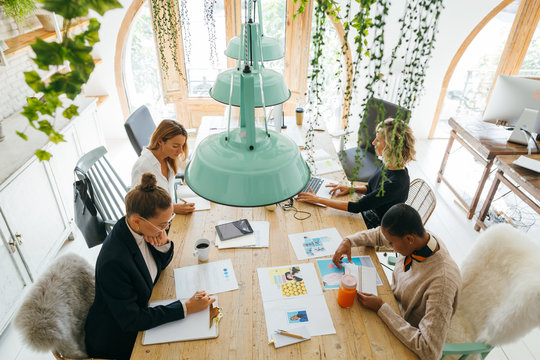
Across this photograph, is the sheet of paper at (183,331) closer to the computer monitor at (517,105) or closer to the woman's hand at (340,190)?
the woman's hand at (340,190)

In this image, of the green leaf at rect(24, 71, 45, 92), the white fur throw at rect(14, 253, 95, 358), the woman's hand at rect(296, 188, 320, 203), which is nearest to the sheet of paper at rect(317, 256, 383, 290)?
the woman's hand at rect(296, 188, 320, 203)

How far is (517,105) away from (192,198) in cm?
321

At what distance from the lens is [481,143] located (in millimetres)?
3475

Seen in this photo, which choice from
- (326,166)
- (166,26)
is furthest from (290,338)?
(166,26)

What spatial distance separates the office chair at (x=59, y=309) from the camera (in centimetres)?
142

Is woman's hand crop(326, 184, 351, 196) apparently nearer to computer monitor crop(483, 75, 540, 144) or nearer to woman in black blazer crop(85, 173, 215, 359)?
woman in black blazer crop(85, 173, 215, 359)

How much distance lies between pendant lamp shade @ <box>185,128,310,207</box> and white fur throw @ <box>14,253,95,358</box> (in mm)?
983

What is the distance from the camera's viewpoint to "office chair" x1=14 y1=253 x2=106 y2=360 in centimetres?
142

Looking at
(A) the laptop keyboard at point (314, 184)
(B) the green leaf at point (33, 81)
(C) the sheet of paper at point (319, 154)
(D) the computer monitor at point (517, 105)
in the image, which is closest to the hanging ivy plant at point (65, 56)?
(B) the green leaf at point (33, 81)

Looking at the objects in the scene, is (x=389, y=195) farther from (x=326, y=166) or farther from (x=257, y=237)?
(x=257, y=237)

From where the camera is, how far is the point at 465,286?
1854 millimetres

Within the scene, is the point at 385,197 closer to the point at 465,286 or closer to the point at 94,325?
the point at 465,286

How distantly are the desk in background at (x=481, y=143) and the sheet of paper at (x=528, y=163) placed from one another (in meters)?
0.19

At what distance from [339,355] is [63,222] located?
8.80 feet
